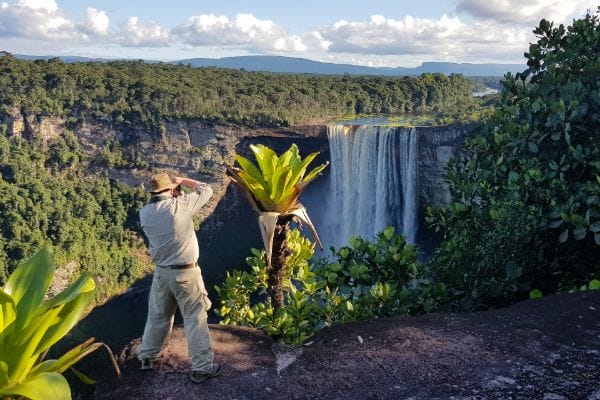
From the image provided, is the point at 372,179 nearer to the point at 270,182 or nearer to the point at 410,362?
the point at 270,182

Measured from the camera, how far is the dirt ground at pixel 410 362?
3.50 metres

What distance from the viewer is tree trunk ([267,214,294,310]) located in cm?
444

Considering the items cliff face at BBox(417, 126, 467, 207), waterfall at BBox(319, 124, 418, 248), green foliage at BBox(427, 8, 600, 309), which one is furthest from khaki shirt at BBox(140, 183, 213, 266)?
waterfall at BBox(319, 124, 418, 248)

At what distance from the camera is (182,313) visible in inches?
153

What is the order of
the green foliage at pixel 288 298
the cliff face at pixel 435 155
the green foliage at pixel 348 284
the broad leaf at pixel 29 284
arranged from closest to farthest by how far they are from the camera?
the broad leaf at pixel 29 284, the green foliage at pixel 288 298, the green foliage at pixel 348 284, the cliff face at pixel 435 155

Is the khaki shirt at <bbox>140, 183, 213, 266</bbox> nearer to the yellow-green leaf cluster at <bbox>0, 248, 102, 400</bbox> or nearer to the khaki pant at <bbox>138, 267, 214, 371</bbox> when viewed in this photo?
the khaki pant at <bbox>138, 267, 214, 371</bbox>

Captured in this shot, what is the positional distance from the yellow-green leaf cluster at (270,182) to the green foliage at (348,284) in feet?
2.13

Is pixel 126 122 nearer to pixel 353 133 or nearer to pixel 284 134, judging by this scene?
pixel 284 134

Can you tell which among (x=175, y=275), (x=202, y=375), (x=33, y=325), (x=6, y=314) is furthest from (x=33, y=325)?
(x=202, y=375)

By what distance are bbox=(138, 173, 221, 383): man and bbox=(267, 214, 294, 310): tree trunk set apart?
0.71m

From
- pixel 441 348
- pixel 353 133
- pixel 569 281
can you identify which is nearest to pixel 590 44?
pixel 569 281

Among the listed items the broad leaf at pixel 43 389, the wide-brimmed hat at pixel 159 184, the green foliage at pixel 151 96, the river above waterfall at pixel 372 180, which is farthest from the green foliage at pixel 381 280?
the green foliage at pixel 151 96

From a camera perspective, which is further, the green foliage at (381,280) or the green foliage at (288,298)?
the green foliage at (381,280)

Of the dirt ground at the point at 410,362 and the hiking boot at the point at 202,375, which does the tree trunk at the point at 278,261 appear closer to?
the dirt ground at the point at 410,362
